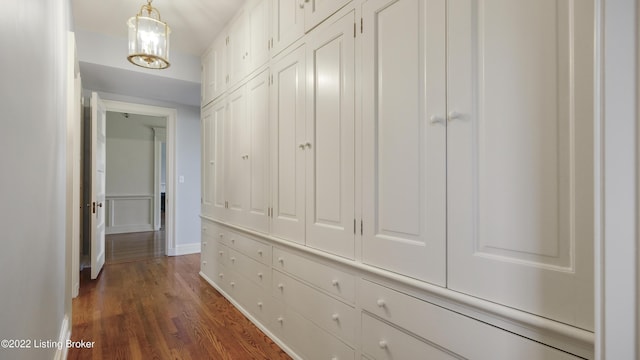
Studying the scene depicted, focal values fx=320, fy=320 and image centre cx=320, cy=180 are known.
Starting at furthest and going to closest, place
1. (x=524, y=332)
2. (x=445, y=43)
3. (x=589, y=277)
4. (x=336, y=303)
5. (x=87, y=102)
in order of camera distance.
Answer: (x=87, y=102) < (x=336, y=303) < (x=445, y=43) < (x=524, y=332) < (x=589, y=277)

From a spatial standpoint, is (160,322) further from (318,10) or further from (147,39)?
(318,10)

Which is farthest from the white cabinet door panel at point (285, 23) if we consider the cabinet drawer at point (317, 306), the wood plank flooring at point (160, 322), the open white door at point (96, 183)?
the open white door at point (96, 183)

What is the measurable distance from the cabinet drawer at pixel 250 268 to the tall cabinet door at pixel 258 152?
0.94 ft

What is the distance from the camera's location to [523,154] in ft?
3.01

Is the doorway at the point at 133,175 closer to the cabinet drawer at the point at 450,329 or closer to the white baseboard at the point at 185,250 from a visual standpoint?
the white baseboard at the point at 185,250

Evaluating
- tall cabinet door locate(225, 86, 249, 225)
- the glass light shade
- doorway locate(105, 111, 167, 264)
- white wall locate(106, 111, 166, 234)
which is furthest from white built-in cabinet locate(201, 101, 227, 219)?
white wall locate(106, 111, 166, 234)

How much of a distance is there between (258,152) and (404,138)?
4.72 feet

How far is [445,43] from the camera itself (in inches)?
43.9

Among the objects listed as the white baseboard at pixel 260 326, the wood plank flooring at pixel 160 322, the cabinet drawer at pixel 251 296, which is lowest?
the wood plank flooring at pixel 160 322

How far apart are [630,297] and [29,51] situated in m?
1.64

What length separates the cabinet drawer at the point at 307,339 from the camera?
1.64m

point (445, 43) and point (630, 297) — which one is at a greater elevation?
point (445, 43)

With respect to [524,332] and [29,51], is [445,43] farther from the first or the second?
[29,51]

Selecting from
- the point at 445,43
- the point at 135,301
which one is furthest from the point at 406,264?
the point at 135,301
